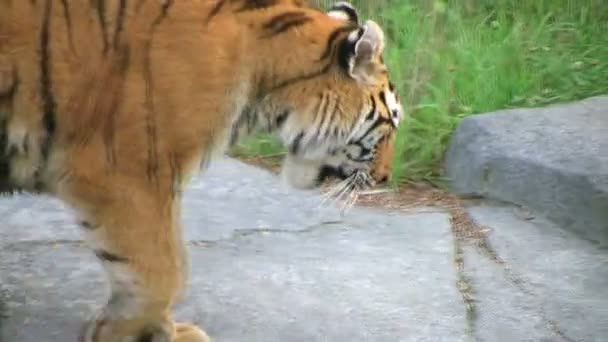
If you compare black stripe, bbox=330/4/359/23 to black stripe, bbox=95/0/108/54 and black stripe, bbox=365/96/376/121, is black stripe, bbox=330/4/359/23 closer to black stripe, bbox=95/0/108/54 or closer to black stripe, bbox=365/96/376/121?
black stripe, bbox=365/96/376/121

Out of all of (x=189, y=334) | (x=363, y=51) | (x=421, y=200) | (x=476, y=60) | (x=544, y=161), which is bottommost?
(x=421, y=200)

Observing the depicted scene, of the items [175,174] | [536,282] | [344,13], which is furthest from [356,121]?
[536,282]

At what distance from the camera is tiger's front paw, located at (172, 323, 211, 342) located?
3055mm

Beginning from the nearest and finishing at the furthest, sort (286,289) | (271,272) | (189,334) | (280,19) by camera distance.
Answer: (280,19)
(189,334)
(286,289)
(271,272)

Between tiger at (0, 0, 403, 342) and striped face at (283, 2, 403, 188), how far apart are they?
0.02m

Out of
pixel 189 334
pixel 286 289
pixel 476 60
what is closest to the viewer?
pixel 189 334

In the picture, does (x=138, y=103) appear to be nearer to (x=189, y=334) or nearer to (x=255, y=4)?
(x=255, y=4)

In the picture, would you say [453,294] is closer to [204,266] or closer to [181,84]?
[204,266]

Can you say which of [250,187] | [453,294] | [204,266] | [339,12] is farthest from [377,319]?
[250,187]

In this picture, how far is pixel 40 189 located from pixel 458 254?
1.51 meters

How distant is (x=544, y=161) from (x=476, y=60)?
1.15 m

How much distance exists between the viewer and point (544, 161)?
442 centimetres

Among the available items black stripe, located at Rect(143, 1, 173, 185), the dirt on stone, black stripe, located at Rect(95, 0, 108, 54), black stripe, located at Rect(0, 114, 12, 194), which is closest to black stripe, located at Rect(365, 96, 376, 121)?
black stripe, located at Rect(143, 1, 173, 185)

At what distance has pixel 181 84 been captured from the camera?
2.77 metres
